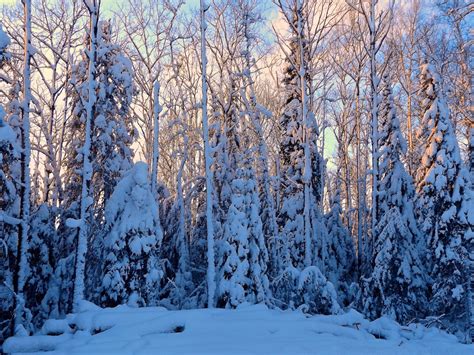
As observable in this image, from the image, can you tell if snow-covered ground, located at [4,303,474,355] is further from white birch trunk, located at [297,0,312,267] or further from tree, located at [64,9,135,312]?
tree, located at [64,9,135,312]

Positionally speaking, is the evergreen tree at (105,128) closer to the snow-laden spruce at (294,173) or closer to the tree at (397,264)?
the snow-laden spruce at (294,173)

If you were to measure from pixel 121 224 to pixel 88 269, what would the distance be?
397 centimetres

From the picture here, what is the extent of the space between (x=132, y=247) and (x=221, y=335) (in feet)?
18.8

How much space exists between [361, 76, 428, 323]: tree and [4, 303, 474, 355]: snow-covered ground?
7.16 metres

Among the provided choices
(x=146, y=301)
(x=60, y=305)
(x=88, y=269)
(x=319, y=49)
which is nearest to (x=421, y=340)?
(x=146, y=301)

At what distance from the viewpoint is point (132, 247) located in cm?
1273

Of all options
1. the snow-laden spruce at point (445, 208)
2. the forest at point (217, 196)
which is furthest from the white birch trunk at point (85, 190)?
the snow-laden spruce at point (445, 208)

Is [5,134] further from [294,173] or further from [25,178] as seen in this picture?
[294,173]

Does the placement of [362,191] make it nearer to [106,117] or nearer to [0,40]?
[106,117]

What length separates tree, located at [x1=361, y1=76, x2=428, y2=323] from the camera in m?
17.2

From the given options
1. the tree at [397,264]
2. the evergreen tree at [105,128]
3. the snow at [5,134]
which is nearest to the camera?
the snow at [5,134]

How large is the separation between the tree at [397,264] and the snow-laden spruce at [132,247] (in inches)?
353

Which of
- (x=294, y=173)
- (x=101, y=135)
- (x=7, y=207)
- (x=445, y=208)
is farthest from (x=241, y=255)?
(x=294, y=173)

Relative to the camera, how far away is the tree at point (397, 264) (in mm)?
17188
